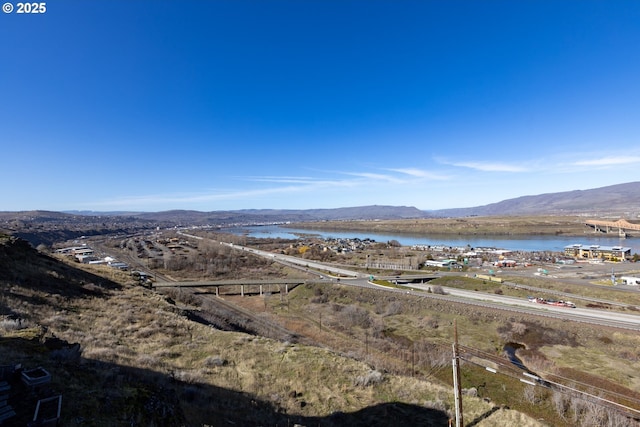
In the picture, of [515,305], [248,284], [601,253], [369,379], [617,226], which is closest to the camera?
[369,379]

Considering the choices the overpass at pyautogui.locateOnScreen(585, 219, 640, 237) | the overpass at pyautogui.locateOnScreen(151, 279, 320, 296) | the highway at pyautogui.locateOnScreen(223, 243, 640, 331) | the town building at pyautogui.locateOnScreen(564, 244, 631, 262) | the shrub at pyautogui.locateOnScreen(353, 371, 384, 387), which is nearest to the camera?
the shrub at pyautogui.locateOnScreen(353, 371, 384, 387)

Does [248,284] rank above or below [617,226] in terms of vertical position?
below

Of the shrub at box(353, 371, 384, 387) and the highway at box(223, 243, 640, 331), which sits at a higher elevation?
the shrub at box(353, 371, 384, 387)

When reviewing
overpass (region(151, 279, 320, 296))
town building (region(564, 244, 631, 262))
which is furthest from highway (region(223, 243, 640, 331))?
town building (region(564, 244, 631, 262))

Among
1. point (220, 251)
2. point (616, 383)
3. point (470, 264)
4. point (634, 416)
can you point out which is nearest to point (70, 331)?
point (634, 416)

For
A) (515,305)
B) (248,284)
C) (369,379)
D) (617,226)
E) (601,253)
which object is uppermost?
(617,226)

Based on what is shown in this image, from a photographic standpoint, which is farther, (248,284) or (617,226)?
(617,226)

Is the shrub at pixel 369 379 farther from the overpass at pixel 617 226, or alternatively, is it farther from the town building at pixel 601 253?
the overpass at pixel 617 226

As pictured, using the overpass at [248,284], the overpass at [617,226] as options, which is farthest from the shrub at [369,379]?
the overpass at [617,226]

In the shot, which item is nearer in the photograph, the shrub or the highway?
the shrub

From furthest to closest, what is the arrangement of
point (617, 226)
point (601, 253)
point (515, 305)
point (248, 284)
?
point (617, 226) → point (601, 253) → point (248, 284) → point (515, 305)

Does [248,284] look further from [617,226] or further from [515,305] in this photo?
[617,226]

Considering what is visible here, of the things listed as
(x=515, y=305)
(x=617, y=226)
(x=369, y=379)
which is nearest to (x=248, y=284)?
(x=515, y=305)

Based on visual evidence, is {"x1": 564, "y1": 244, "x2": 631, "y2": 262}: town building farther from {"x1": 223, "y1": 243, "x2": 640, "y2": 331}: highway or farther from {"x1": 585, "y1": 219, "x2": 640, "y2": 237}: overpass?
{"x1": 585, "y1": 219, "x2": 640, "y2": 237}: overpass
